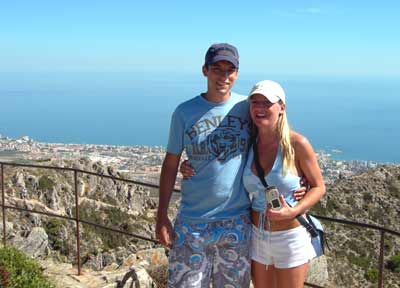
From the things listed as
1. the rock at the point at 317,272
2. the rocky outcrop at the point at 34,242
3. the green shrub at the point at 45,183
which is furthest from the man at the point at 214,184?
the green shrub at the point at 45,183

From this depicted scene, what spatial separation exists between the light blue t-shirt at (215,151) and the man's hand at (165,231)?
22cm

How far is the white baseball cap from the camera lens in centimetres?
297

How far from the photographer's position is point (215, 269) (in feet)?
10.7

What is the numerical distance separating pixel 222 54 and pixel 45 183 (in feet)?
94.2

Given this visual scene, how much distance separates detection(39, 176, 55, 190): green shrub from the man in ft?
91.1

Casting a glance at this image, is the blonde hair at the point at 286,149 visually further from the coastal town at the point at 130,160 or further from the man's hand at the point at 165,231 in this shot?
the coastal town at the point at 130,160

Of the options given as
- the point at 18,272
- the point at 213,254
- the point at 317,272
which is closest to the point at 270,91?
the point at 213,254

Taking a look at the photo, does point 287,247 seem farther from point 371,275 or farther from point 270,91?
point 371,275

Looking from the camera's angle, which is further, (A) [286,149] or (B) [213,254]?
(B) [213,254]

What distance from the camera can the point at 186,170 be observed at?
320cm

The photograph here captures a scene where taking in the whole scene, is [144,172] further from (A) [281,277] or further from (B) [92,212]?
(A) [281,277]

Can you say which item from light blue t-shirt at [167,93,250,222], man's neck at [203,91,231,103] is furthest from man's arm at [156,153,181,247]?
man's neck at [203,91,231,103]

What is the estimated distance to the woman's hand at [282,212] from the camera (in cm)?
292

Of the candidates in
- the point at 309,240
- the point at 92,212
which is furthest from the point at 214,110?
the point at 92,212
